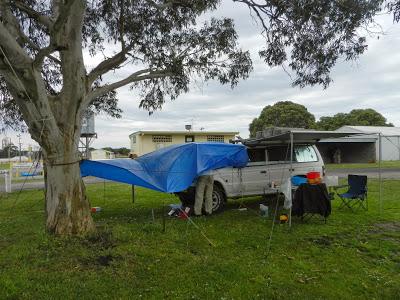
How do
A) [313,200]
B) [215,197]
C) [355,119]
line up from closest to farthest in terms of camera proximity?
[313,200] → [215,197] → [355,119]

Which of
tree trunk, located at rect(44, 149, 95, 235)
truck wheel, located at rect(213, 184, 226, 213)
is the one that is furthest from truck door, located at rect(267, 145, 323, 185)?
tree trunk, located at rect(44, 149, 95, 235)

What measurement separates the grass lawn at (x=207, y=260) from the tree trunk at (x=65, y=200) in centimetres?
26

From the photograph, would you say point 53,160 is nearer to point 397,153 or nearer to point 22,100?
point 22,100

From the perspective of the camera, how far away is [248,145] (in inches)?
432

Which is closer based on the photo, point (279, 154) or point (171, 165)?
point (171, 165)

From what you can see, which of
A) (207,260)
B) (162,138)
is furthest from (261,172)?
(162,138)

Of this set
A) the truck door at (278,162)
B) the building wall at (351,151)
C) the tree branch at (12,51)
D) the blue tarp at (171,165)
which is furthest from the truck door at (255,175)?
the building wall at (351,151)

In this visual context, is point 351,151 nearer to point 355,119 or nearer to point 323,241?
point 355,119

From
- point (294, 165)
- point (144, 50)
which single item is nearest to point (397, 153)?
point (294, 165)

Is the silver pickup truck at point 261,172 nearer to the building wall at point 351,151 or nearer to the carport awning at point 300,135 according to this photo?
the carport awning at point 300,135

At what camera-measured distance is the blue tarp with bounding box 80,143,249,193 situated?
8578 millimetres

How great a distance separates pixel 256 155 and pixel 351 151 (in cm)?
3394

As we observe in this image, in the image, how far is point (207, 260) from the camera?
5.95 metres

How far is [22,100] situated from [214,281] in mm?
4450
